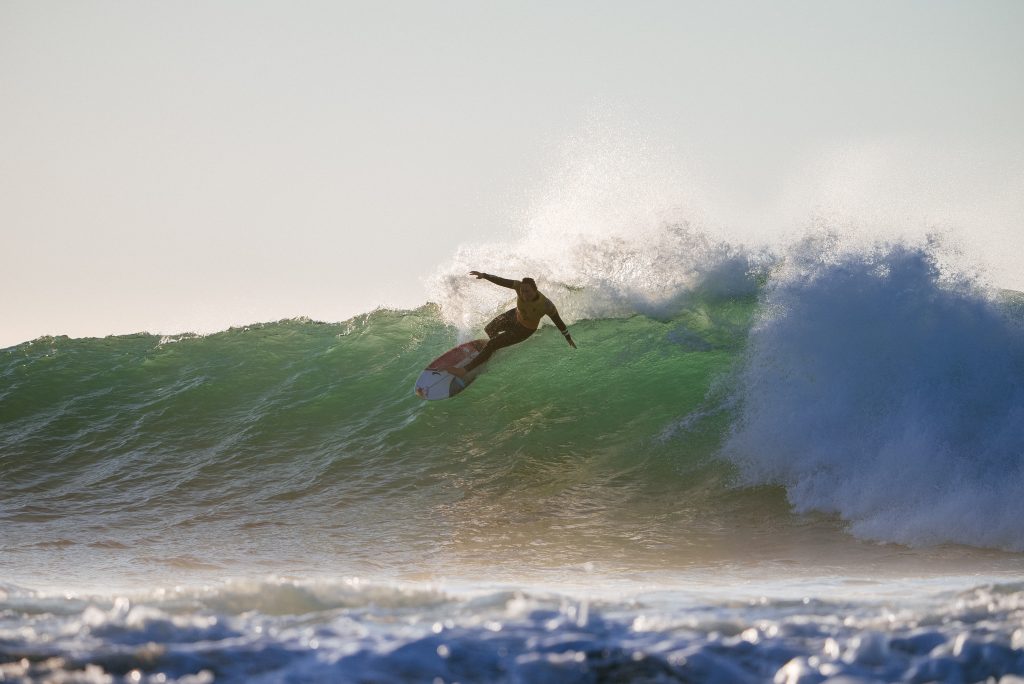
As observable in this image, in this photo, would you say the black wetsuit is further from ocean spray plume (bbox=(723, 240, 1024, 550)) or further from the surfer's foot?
ocean spray plume (bbox=(723, 240, 1024, 550))

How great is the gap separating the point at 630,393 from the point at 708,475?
1.95 meters

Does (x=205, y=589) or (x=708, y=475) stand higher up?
(x=708, y=475)

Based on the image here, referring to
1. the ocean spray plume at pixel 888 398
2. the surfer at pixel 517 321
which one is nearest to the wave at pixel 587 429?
the ocean spray plume at pixel 888 398

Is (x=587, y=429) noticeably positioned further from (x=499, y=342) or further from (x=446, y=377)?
(x=446, y=377)

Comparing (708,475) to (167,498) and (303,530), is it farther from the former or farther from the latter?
(167,498)

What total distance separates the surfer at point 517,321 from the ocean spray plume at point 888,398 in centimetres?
208

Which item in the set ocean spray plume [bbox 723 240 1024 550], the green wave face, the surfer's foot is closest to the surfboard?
the surfer's foot

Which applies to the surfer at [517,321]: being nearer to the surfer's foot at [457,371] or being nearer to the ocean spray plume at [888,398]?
the surfer's foot at [457,371]

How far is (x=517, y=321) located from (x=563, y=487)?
2339 millimetres

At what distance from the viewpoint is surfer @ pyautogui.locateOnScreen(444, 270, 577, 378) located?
29.2ft

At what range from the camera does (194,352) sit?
12.5 meters

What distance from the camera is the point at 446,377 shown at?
987 centimetres

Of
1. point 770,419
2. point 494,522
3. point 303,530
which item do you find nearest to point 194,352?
point 303,530

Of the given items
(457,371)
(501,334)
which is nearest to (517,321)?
(501,334)
